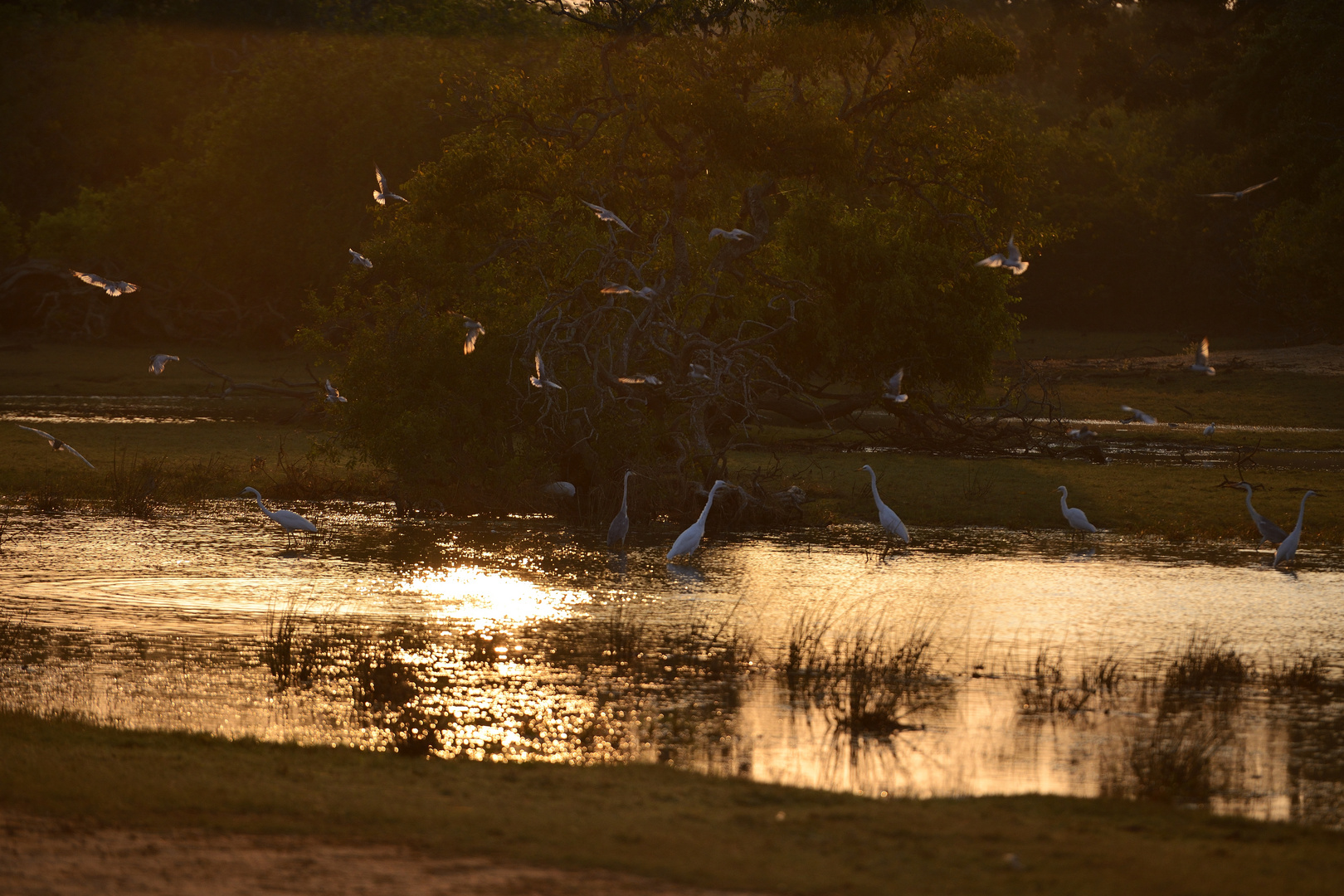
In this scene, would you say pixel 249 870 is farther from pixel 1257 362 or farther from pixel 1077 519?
pixel 1257 362

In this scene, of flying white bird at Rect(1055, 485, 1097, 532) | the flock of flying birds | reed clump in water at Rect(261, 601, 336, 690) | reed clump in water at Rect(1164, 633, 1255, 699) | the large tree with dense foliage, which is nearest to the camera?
reed clump in water at Rect(1164, 633, 1255, 699)

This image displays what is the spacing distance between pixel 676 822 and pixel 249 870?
210 centimetres

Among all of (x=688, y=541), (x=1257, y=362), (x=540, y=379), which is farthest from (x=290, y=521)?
(x=1257, y=362)

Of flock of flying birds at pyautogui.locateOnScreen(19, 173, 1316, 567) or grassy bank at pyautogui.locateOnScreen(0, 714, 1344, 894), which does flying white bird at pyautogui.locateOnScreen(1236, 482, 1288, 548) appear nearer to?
flock of flying birds at pyautogui.locateOnScreen(19, 173, 1316, 567)

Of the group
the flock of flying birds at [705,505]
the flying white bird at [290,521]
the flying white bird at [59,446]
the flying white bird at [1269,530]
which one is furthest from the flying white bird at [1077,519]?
the flying white bird at [59,446]

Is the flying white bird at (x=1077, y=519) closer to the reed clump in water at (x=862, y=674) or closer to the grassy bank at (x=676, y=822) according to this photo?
the reed clump in water at (x=862, y=674)

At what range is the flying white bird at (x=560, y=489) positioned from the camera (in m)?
21.5

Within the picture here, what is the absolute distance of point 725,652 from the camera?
12242mm

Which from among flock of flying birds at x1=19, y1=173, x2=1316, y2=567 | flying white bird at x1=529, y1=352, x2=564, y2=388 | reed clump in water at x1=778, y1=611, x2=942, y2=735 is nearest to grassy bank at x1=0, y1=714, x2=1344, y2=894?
reed clump in water at x1=778, y1=611, x2=942, y2=735

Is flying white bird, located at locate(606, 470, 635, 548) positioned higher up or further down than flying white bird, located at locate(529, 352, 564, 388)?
further down

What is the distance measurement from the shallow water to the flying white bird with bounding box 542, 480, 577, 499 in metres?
2.33

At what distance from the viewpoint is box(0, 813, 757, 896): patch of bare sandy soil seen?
626 centimetres

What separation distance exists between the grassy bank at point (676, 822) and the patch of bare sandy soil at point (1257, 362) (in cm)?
3565

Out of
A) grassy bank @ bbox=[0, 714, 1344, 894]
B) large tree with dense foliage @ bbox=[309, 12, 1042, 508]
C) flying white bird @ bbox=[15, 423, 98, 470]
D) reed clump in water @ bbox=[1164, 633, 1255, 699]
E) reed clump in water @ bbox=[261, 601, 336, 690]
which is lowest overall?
grassy bank @ bbox=[0, 714, 1344, 894]
